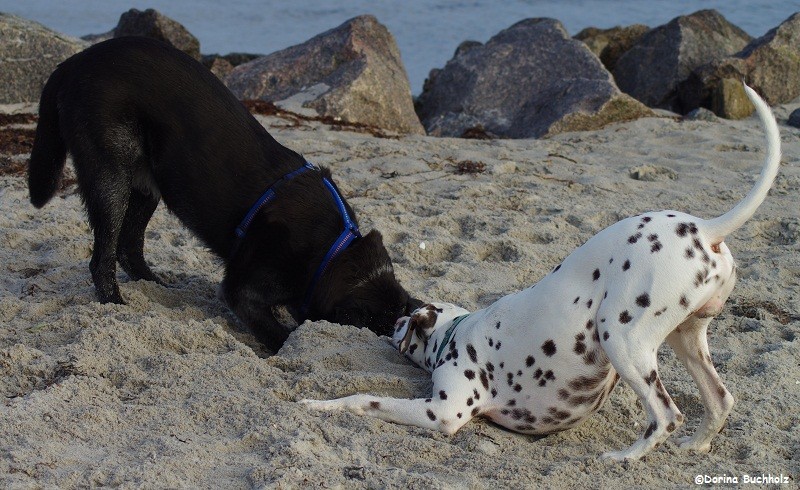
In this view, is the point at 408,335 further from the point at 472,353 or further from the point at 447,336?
the point at 472,353

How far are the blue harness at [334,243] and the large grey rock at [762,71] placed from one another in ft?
24.1

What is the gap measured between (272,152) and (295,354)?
1243mm

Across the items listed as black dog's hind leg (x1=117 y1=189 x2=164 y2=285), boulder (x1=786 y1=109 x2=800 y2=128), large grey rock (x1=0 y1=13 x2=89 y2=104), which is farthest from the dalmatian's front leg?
boulder (x1=786 y1=109 x2=800 y2=128)

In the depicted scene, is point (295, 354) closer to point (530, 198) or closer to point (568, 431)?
point (568, 431)

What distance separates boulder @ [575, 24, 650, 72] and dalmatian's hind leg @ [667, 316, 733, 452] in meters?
11.1

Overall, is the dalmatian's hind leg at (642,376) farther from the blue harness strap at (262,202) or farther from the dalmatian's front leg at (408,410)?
the blue harness strap at (262,202)

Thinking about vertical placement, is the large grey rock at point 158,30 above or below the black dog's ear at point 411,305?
above

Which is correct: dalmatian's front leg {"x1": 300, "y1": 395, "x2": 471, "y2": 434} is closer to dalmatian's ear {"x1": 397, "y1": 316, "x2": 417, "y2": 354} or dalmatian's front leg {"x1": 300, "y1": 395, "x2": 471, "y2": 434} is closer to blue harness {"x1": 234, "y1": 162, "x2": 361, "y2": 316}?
dalmatian's ear {"x1": 397, "y1": 316, "x2": 417, "y2": 354}

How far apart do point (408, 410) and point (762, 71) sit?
365 inches

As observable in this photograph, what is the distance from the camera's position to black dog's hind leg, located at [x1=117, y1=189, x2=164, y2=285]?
5.47 m

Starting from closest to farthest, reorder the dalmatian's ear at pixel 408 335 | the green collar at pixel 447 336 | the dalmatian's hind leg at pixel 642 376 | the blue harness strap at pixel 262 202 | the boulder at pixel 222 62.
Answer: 1. the dalmatian's hind leg at pixel 642 376
2. the green collar at pixel 447 336
3. the dalmatian's ear at pixel 408 335
4. the blue harness strap at pixel 262 202
5. the boulder at pixel 222 62

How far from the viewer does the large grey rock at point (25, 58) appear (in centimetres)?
887

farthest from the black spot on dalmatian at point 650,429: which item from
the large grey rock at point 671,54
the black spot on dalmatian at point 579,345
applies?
the large grey rock at point 671,54

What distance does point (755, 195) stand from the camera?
132 inches
